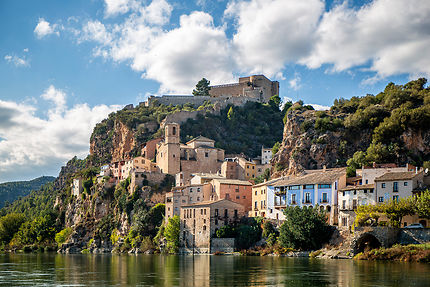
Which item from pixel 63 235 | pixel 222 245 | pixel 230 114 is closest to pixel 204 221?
pixel 222 245

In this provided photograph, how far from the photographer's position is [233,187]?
267 feet

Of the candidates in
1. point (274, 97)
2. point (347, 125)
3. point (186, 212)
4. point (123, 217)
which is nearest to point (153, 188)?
point (123, 217)

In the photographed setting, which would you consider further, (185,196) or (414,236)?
(185,196)

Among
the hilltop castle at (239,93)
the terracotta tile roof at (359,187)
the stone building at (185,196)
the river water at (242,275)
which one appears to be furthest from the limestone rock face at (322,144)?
the hilltop castle at (239,93)

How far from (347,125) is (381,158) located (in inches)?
410

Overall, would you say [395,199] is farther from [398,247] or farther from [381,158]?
[381,158]

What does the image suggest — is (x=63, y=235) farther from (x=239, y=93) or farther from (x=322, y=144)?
(x=239, y=93)

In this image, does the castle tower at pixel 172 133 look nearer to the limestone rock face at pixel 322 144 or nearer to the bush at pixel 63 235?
the limestone rock face at pixel 322 144

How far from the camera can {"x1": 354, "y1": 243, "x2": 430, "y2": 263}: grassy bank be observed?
163 ft

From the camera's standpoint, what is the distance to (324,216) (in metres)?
63.4

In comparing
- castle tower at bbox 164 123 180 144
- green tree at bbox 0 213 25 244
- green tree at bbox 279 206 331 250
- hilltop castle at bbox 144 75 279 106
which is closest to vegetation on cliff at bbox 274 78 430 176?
green tree at bbox 279 206 331 250

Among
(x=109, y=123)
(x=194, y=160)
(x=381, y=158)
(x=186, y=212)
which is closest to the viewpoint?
(x=381, y=158)

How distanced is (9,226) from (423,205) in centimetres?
8845

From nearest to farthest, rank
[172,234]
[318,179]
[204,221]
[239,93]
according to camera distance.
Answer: [318,179], [204,221], [172,234], [239,93]
